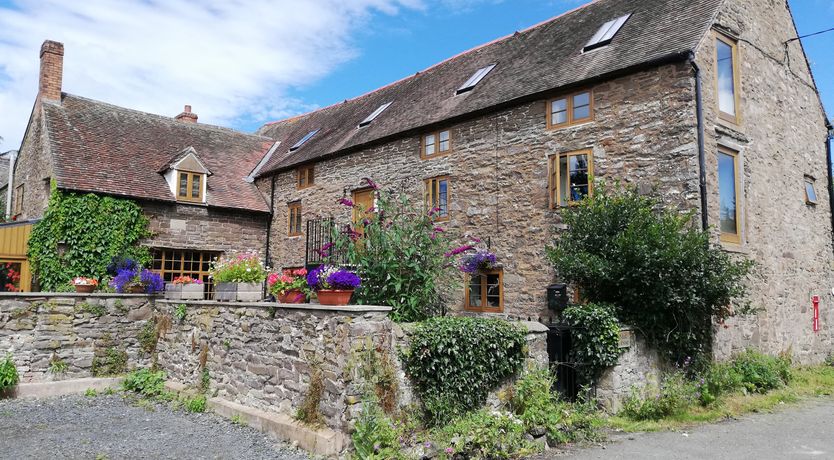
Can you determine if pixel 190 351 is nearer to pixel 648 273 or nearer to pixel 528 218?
pixel 528 218

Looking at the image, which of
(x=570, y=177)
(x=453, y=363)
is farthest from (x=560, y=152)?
(x=453, y=363)

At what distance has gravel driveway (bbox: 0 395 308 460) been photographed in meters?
7.13

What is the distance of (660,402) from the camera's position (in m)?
8.66

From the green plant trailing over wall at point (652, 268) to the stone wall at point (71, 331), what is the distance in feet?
28.6

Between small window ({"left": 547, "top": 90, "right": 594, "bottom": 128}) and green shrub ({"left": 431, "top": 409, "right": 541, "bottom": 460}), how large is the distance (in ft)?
22.4

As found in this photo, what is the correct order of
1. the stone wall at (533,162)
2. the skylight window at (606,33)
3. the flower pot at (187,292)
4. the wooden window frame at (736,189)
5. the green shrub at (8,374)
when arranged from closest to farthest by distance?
1. the stone wall at (533,162)
2. the green shrub at (8,374)
3. the wooden window frame at (736,189)
4. the flower pot at (187,292)
5. the skylight window at (606,33)

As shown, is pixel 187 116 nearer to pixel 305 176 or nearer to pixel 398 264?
pixel 305 176

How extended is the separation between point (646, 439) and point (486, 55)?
477 inches

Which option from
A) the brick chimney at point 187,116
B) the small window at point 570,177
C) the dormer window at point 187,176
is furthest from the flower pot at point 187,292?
the brick chimney at point 187,116

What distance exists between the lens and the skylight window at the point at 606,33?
1237 cm

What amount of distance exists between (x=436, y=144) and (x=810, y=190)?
9062mm

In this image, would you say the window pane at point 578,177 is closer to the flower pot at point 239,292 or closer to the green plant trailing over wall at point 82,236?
the flower pot at point 239,292

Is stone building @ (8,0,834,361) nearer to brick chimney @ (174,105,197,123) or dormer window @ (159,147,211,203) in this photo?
dormer window @ (159,147,211,203)

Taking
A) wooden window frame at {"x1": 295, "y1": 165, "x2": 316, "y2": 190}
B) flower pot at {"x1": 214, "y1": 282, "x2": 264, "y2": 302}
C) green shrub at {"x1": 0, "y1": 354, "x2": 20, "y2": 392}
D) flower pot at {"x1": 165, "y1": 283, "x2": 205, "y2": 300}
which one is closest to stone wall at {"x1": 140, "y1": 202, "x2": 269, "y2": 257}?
wooden window frame at {"x1": 295, "y1": 165, "x2": 316, "y2": 190}
